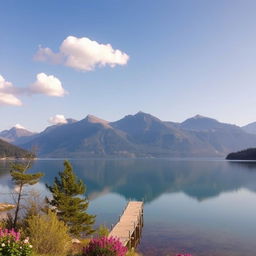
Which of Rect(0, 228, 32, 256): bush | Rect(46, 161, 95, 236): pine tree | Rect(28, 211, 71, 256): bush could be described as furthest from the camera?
Rect(46, 161, 95, 236): pine tree

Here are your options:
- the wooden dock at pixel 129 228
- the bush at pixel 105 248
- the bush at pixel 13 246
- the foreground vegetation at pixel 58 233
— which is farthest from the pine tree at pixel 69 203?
the bush at pixel 13 246

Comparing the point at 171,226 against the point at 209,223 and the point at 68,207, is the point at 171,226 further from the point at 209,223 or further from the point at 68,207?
the point at 68,207

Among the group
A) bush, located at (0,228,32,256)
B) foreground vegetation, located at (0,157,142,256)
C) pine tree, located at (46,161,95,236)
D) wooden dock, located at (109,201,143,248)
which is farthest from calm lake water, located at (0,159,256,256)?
bush, located at (0,228,32,256)

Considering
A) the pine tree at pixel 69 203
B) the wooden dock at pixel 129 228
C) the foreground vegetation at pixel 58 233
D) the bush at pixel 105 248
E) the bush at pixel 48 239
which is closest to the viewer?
the foreground vegetation at pixel 58 233

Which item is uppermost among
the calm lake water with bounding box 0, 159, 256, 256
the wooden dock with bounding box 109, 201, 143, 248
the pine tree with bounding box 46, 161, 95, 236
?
the pine tree with bounding box 46, 161, 95, 236

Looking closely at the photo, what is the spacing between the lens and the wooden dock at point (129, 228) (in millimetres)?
35750

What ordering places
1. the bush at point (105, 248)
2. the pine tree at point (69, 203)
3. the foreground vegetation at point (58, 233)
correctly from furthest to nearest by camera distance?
1. the pine tree at point (69, 203)
2. the bush at point (105, 248)
3. the foreground vegetation at point (58, 233)

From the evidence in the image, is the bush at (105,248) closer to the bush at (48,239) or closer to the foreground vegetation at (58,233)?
the foreground vegetation at (58,233)

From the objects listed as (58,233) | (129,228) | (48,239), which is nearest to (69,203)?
(129,228)

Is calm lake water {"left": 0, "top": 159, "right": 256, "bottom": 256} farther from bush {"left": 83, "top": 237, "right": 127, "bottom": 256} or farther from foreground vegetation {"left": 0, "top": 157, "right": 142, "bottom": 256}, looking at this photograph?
bush {"left": 83, "top": 237, "right": 127, "bottom": 256}

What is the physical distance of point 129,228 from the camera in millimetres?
40281

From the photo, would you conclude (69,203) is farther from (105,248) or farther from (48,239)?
(105,248)

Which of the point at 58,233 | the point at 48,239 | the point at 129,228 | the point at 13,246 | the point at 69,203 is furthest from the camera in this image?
the point at 129,228

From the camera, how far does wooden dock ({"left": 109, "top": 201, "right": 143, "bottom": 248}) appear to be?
3575cm
